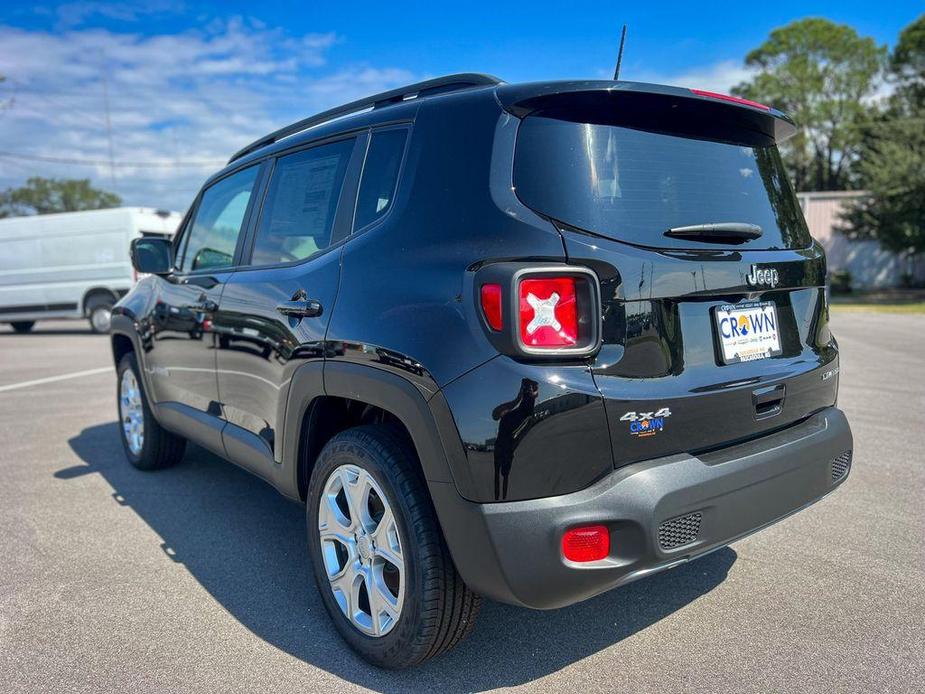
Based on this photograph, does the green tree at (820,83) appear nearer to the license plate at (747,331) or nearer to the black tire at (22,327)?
the black tire at (22,327)

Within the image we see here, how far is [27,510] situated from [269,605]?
6.93ft

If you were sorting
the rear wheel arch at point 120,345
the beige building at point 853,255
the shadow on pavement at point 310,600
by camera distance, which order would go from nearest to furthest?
1. the shadow on pavement at point 310,600
2. the rear wheel arch at point 120,345
3. the beige building at point 853,255

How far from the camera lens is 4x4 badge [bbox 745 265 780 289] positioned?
94.1 inches

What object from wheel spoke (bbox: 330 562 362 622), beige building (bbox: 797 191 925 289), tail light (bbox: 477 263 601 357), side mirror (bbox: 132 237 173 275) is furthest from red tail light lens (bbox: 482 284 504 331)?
beige building (bbox: 797 191 925 289)

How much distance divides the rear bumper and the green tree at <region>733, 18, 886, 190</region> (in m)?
44.3

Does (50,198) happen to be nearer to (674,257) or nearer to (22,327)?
(22,327)

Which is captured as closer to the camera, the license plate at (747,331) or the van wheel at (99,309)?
the license plate at (747,331)

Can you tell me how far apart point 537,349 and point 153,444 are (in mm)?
3562

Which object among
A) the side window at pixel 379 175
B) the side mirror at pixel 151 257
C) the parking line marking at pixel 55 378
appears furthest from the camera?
the parking line marking at pixel 55 378

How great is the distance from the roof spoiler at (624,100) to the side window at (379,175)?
48cm

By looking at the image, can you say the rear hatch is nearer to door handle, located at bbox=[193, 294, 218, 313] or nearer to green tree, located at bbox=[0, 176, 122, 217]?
door handle, located at bbox=[193, 294, 218, 313]

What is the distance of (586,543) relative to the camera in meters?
2.00

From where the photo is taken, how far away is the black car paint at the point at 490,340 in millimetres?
1971

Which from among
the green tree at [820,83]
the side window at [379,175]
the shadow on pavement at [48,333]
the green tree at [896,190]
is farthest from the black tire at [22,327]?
the green tree at [820,83]
